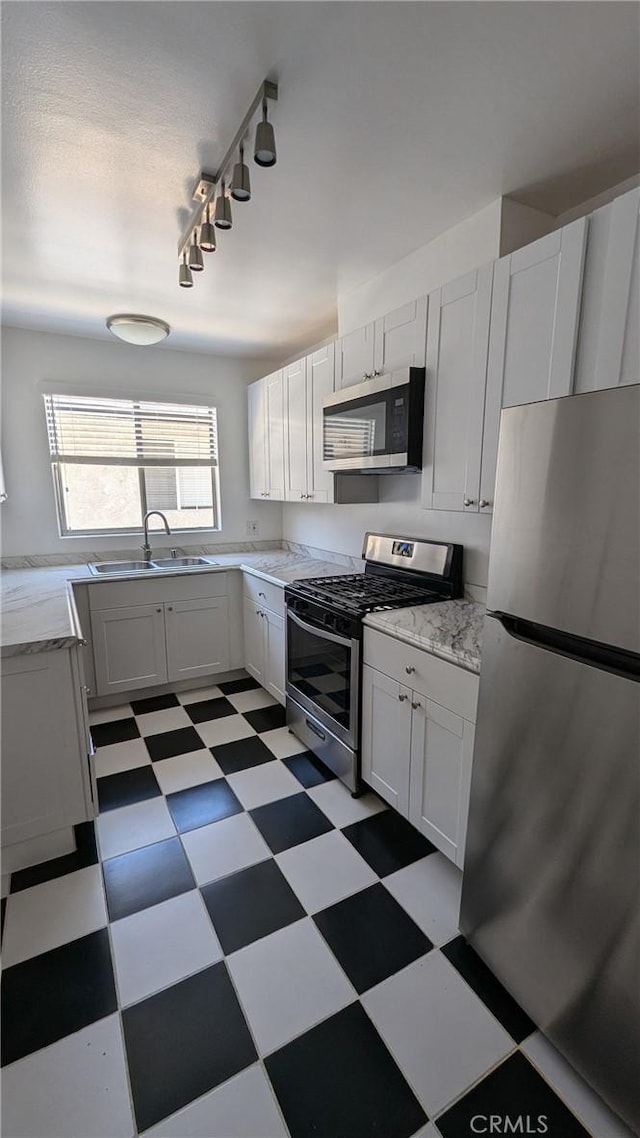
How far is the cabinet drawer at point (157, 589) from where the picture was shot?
286 centimetres

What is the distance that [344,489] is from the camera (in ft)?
8.64

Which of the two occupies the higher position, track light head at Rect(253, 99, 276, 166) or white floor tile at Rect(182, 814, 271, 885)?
track light head at Rect(253, 99, 276, 166)

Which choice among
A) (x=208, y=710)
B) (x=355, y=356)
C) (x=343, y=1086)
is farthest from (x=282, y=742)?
(x=355, y=356)

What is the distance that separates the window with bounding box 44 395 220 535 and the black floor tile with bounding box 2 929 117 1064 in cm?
259

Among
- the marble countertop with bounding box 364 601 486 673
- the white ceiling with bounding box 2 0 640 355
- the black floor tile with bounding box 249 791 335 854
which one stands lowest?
the black floor tile with bounding box 249 791 335 854

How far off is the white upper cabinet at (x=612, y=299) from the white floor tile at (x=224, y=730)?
2367 millimetres

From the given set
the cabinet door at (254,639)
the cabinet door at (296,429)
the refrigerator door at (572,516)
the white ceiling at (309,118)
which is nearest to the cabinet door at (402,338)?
the white ceiling at (309,118)

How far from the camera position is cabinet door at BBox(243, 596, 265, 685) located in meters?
3.09

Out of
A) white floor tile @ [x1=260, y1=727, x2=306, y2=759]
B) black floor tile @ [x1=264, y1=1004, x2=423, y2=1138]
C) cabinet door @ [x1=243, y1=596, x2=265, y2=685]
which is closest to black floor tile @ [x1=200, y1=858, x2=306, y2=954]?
black floor tile @ [x1=264, y1=1004, x2=423, y2=1138]

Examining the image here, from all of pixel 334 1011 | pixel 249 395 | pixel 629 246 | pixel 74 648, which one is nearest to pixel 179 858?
pixel 334 1011

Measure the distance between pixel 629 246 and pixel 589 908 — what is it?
1654 millimetres

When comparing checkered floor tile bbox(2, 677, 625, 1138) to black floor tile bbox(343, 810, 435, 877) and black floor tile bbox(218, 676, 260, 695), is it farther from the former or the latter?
black floor tile bbox(218, 676, 260, 695)

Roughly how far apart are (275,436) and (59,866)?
→ 268 cm

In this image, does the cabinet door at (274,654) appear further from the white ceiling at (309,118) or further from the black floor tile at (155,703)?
the white ceiling at (309,118)
